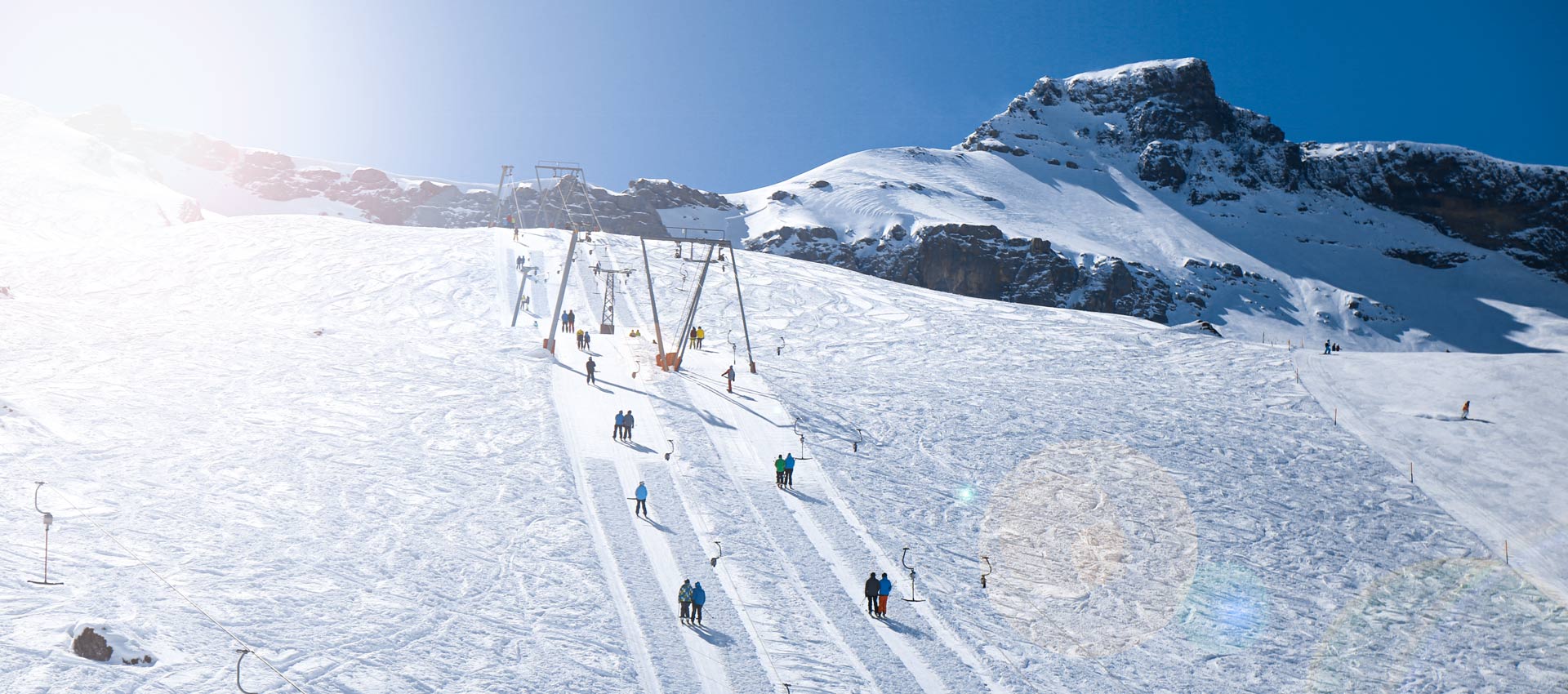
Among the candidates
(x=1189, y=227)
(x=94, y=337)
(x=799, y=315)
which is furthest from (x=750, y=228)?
(x=94, y=337)

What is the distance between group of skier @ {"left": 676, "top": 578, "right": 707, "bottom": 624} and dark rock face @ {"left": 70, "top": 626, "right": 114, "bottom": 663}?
8926mm

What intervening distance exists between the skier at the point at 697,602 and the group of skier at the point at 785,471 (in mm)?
7840

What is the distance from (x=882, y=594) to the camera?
66.3 feet

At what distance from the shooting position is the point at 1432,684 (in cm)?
2164

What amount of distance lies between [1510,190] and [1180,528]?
6895 inches

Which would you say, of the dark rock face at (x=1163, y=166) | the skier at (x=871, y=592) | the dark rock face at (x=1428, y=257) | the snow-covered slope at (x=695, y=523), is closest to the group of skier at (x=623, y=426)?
the snow-covered slope at (x=695, y=523)

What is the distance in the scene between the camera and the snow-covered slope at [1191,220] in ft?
411

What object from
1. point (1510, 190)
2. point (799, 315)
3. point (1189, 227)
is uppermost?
point (1510, 190)

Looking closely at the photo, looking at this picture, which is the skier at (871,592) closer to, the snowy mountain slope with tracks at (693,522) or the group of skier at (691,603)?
the snowy mountain slope with tracks at (693,522)

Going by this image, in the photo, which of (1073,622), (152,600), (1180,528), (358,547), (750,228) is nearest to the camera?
(152,600)

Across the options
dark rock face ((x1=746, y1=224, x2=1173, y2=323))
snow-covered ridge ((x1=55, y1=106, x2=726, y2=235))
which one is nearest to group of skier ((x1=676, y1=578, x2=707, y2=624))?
dark rock face ((x1=746, y1=224, x2=1173, y2=323))

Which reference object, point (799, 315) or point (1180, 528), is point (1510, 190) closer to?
point (799, 315)

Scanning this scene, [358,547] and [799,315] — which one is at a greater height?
[799,315]

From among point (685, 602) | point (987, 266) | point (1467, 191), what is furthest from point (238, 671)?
point (1467, 191)
